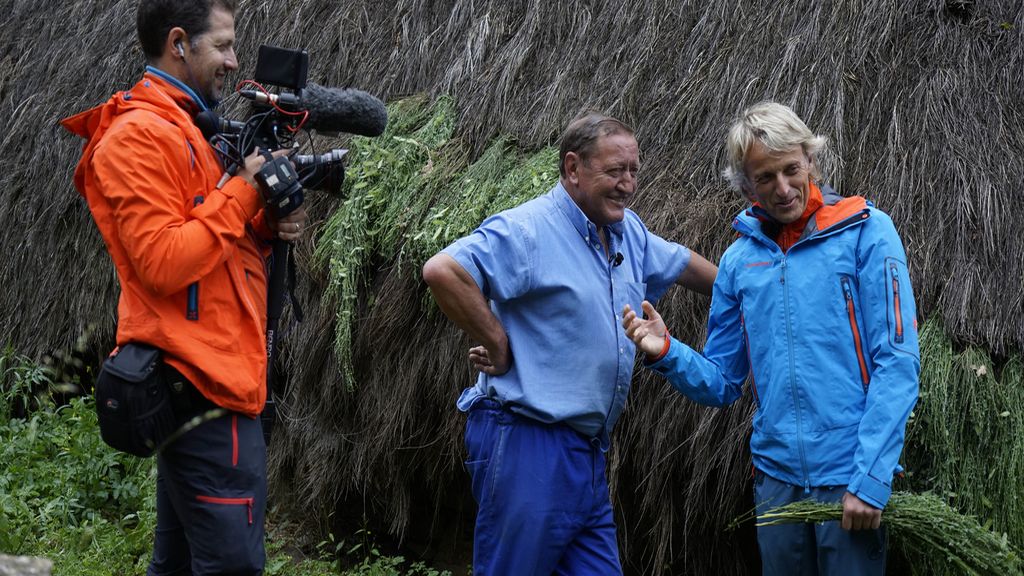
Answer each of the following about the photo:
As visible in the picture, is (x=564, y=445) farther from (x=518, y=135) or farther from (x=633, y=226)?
(x=518, y=135)

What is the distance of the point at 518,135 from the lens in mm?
5711

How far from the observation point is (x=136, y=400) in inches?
120

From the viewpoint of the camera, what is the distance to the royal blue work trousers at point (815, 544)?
329 centimetres

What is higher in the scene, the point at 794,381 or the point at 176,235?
the point at 176,235

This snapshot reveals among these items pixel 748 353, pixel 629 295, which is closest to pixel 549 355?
pixel 629 295

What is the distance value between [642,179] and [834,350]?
1978 millimetres

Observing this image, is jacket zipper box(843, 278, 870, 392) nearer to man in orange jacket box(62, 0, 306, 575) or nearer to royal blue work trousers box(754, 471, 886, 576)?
royal blue work trousers box(754, 471, 886, 576)

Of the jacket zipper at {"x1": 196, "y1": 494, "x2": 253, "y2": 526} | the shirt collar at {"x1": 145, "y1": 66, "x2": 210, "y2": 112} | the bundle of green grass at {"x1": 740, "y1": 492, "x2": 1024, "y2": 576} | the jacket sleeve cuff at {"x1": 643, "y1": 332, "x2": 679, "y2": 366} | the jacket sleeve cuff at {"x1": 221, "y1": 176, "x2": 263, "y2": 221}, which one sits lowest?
the jacket zipper at {"x1": 196, "y1": 494, "x2": 253, "y2": 526}

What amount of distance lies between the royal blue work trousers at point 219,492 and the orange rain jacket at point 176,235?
10 centimetres

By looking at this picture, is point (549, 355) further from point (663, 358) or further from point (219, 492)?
point (219, 492)

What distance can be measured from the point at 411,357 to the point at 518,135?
4.20ft

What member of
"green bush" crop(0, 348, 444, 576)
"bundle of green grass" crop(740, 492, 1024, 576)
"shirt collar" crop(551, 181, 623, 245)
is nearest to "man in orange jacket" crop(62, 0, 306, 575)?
"shirt collar" crop(551, 181, 623, 245)

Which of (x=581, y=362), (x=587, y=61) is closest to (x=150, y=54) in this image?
(x=581, y=362)

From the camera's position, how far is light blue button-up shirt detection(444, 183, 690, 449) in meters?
3.61
